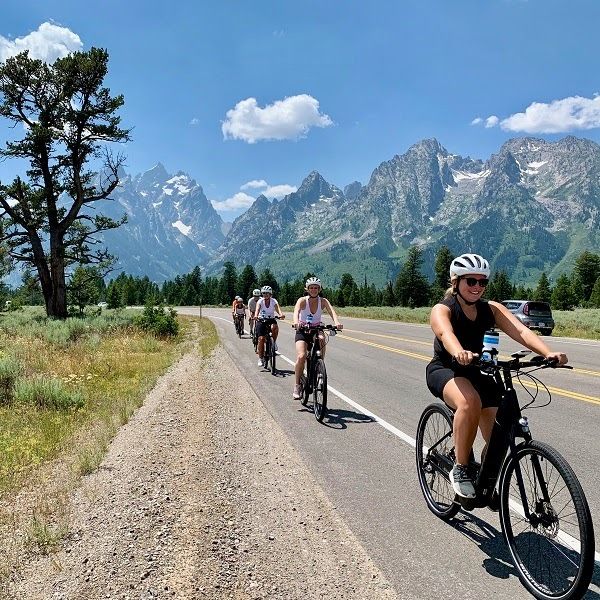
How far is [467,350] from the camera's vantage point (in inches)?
156

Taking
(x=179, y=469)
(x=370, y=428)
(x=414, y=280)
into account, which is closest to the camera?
(x=179, y=469)

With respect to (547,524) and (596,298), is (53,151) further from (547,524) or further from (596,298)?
(596,298)

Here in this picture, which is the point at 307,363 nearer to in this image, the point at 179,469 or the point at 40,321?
the point at 179,469

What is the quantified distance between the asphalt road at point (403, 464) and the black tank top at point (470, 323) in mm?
1667

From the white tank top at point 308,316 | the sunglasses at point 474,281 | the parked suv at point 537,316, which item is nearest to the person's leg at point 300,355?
the white tank top at point 308,316

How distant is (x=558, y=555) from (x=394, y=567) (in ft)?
3.79

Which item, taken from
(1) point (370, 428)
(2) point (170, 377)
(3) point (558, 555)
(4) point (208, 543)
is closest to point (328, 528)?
(4) point (208, 543)

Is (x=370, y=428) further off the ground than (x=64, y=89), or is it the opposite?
(x=64, y=89)

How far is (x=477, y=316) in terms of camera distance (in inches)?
165

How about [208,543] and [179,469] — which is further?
[179,469]

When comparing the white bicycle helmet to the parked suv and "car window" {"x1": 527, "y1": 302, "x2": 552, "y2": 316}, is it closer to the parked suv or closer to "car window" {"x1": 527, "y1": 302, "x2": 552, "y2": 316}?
the parked suv

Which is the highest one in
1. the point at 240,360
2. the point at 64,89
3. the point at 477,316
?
the point at 64,89

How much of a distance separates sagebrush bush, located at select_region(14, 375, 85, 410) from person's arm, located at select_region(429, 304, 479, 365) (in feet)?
24.3

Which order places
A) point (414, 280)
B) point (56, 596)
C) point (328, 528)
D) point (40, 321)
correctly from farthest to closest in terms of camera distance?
point (414, 280), point (40, 321), point (328, 528), point (56, 596)
